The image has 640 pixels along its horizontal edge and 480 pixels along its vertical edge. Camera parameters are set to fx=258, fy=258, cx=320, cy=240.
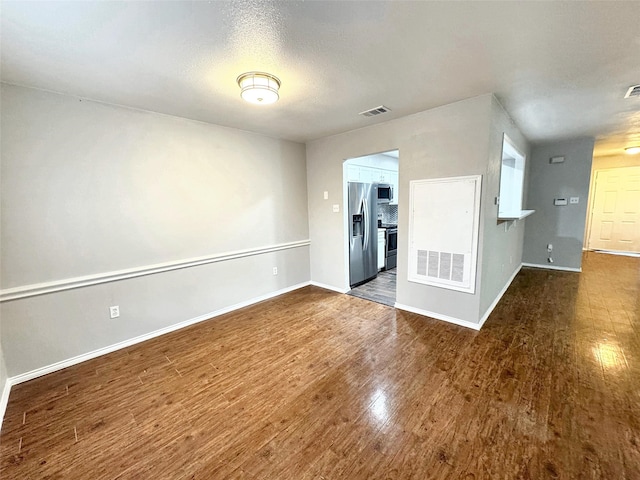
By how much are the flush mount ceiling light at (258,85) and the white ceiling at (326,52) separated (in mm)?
68

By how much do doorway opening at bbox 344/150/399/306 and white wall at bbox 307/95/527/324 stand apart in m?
0.23

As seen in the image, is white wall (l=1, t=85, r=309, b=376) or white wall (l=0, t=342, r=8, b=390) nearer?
white wall (l=0, t=342, r=8, b=390)

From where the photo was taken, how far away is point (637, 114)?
10.8 feet

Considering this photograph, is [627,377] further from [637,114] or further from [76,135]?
[76,135]

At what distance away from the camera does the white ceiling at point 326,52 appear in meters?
1.42

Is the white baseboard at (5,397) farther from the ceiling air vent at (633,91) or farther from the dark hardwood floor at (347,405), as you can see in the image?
the ceiling air vent at (633,91)

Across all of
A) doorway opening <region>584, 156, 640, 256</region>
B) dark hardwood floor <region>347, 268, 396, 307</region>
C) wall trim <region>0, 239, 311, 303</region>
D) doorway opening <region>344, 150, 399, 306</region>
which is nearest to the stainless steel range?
doorway opening <region>344, 150, 399, 306</region>

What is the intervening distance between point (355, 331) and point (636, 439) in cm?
205

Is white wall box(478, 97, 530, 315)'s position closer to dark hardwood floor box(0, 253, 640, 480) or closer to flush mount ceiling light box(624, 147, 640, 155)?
dark hardwood floor box(0, 253, 640, 480)

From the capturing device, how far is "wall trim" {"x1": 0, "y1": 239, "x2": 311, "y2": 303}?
2.17 metres

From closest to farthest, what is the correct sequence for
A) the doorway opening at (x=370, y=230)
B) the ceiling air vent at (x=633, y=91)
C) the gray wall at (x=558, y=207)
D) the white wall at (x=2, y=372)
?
the white wall at (x=2, y=372), the ceiling air vent at (x=633, y=91), the doorway opening at (x=370, y=230), the gray wall at (x=558, y=207)

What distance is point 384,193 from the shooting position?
17.2 feet

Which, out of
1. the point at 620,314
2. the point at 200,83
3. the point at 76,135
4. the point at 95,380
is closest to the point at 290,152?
the point at 200,83

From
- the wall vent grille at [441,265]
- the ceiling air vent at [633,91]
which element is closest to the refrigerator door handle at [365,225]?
the wall vent grille at [441,265]
